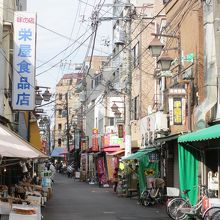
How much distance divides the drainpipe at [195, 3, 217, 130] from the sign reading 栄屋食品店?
7325 millimetres

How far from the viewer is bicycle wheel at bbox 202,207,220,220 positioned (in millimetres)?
14570

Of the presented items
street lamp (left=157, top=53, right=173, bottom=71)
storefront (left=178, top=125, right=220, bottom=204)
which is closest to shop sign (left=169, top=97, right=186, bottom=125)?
street lamp (left=157, top=53, right=173, bottom=71)

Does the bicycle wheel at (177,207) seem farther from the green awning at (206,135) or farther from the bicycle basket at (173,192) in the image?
the green awning at (206,135)

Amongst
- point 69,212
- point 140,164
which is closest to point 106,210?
point 69,212

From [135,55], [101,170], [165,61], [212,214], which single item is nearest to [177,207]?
[212,214]

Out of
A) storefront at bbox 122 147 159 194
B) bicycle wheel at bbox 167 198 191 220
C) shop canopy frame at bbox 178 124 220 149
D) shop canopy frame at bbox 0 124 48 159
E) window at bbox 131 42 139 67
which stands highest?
window at bbox 131 42 139 67

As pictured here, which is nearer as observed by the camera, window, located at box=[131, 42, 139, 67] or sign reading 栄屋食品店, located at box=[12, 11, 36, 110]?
sign reading 栄屋食品店, located at box=[12, 11, 36, 110]

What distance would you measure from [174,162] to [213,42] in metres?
9.25

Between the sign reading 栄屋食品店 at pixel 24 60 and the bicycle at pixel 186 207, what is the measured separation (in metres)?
7.85

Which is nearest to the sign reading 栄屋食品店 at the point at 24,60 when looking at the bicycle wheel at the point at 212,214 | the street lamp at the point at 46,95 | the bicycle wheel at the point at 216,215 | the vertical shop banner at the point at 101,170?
the street lamp at the point at 46,95

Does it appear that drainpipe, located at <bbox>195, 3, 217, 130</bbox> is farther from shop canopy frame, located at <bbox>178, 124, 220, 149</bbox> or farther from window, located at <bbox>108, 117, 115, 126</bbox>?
window, located at <bbox>108, 117, 115, 126</bbox>

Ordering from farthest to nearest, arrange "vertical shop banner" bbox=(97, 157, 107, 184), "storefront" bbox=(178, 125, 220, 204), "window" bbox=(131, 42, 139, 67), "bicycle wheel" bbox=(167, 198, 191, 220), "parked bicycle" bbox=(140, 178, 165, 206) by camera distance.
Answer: "vertical shop banner" bbox=(97, 157, 107, 184) → "window" bbox=(131, 42, 139, 67) → "parked bicycle" bbox=(140, 178, 165, 206) → "storefront" bbox=(178, 125, 220, 204) → "bicycle wheel" bbox=(167, 198, 191, 220)

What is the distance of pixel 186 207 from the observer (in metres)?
17.8

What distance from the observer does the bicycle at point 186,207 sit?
16641mm
